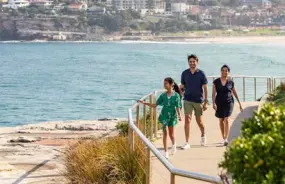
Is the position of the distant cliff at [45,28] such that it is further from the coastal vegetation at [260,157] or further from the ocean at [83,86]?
the coastal vegetation at [260,157]

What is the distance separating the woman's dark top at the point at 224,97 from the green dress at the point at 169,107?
46.3 inches

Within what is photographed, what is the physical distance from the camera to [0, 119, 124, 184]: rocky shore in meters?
13.2

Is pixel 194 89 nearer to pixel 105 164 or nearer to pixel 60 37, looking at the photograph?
pixel 105 164

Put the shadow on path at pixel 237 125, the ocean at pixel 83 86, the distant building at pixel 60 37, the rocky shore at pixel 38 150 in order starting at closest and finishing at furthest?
1. the rocky shore at pixel 38 150
2. the shadow on path at pixel 237 125
3. the ocean at pixel 83 86
4. the distant building at pixel 60 37

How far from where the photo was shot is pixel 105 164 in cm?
1030

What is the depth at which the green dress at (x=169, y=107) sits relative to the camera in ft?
39.3

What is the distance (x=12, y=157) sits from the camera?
16.1 metres

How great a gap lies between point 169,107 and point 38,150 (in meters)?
5.82

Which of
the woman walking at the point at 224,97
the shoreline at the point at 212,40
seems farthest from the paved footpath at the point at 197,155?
the shoreline at the point at 212,40

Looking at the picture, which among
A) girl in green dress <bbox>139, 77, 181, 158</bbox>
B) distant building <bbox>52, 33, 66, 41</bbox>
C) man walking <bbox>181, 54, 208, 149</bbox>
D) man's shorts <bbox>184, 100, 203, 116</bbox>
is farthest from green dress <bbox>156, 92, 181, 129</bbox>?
distant building <bbox>52, 33, 66, 41</bbox>

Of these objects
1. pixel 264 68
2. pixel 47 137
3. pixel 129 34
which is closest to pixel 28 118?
pixel 47 137

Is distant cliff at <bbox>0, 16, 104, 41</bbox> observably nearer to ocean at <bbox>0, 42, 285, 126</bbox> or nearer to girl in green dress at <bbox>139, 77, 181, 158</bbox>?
ocean at <bbox>0, 42, 285, 126</bbox>

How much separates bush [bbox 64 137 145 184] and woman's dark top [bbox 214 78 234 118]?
2.23 m

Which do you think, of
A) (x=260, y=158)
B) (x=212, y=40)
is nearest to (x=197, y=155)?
(x=260, y=158)
